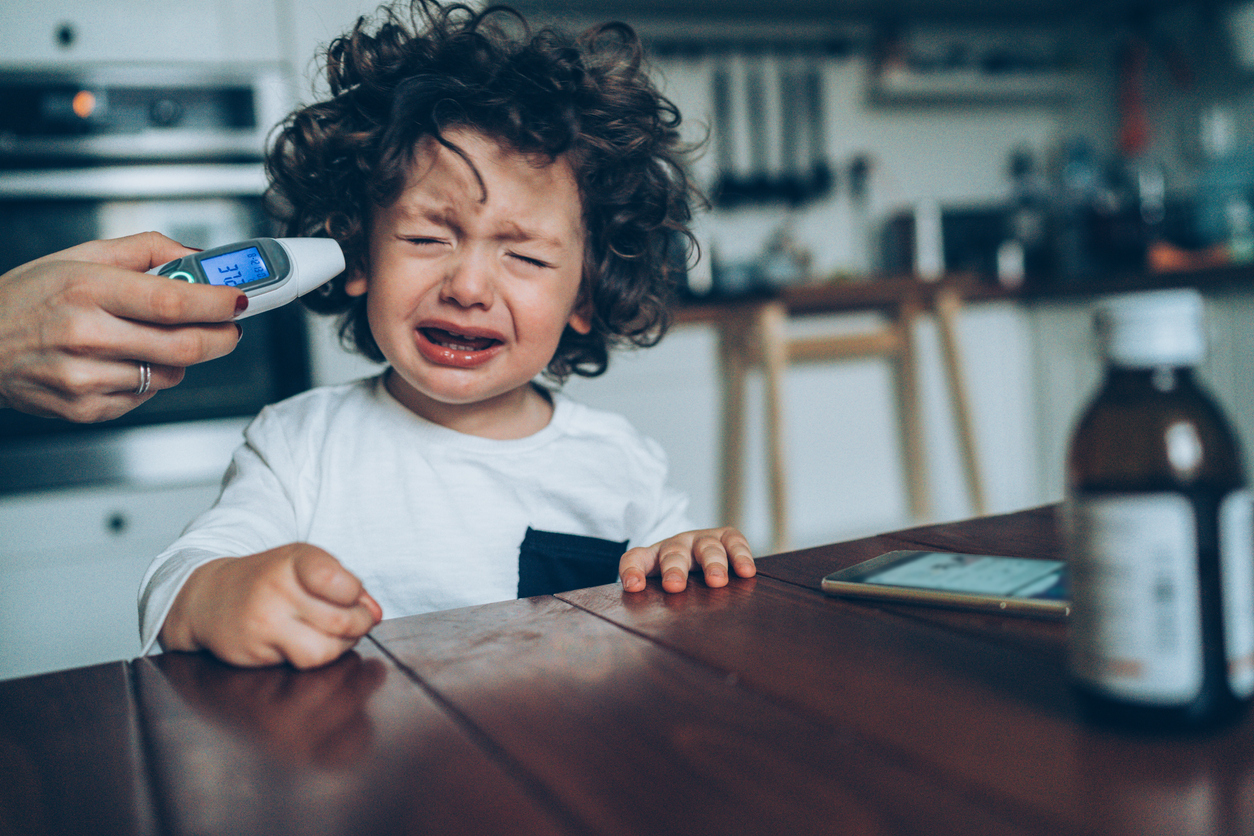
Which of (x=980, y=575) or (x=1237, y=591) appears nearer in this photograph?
(x=1237, y=591)

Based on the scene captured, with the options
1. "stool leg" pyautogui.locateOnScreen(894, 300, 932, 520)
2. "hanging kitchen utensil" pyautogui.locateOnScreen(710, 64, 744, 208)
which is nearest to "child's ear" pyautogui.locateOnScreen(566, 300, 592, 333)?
"stool leg" pyautogui.locateOnScreen(894, 300, 932, 520)

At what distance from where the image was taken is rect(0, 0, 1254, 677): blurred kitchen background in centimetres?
175

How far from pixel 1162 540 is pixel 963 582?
23cm

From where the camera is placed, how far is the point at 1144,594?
13.0 inches

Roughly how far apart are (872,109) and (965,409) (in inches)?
47.8

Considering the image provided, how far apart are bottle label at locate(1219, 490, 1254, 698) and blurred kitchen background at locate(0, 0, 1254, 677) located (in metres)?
1.75

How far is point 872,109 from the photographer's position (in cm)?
336

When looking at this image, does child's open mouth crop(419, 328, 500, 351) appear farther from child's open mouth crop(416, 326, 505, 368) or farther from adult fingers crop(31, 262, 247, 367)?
adult fingers crop(31, 262, 247, 367)

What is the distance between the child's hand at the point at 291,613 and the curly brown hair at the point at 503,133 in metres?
0.56

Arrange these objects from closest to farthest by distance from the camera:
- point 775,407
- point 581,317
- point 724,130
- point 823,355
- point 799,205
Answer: point 581,317, point 775,407, point 823,355, point 724,130, point 799,205

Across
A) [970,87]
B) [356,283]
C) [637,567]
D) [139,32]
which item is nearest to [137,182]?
[139,32]

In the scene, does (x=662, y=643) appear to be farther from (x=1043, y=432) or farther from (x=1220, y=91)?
(x=1220, y=91)

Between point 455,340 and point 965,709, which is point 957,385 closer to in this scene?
point 455,340

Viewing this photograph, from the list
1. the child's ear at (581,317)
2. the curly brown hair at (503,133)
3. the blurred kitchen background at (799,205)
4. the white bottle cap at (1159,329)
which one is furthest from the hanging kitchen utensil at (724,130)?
the white bottle cap at (1159,329)
